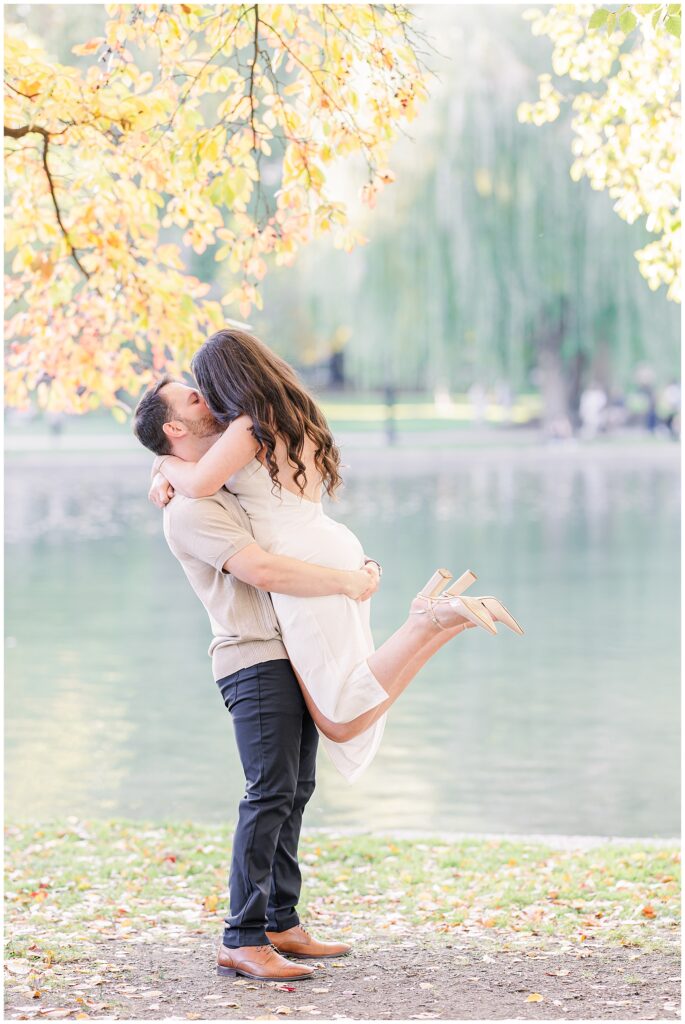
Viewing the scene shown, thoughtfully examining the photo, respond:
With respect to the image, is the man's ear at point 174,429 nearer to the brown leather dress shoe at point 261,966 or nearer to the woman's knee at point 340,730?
the woman's knee at point 340,730

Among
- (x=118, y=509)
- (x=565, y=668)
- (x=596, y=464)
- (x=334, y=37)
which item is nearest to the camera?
(x=334, y=37)

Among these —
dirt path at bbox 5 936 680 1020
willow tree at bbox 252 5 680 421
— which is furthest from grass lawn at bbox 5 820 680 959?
willow tree at bbox 252 5 680 421

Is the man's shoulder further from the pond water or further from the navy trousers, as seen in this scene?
the pond water

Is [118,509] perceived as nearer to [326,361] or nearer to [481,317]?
[481,317]

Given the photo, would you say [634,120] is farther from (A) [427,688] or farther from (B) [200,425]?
(A) [427,688]

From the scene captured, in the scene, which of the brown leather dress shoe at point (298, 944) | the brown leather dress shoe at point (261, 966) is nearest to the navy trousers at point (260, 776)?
the brown leather dress shoe at point (261, 966)

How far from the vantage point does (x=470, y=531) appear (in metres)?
18.4

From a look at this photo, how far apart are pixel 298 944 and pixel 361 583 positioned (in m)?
1.12

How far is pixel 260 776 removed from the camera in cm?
399

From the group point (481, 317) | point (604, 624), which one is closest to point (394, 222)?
point (481, 317)

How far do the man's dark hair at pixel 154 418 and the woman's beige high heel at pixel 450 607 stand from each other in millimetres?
881

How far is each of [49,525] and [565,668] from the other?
36.4 ft

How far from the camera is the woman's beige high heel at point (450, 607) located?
155 inches

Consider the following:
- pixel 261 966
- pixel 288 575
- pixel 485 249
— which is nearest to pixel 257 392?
pixel 288 575
